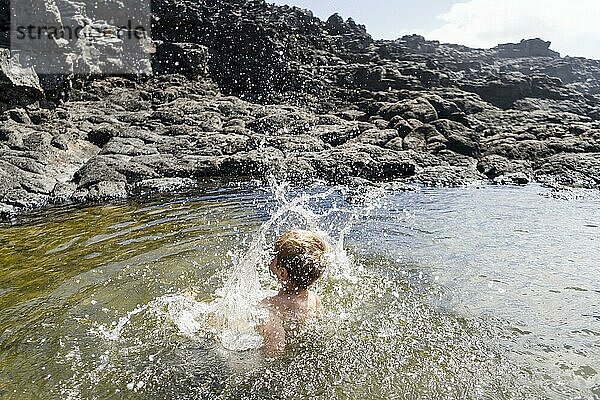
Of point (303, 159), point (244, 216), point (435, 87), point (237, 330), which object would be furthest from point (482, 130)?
point (237, 330)

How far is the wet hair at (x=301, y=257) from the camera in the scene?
408cm

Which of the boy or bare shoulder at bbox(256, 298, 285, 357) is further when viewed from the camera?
bare shoulder at bbox(256, 298, 285, 357)

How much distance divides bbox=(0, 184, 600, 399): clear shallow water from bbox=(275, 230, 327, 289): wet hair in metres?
0.72

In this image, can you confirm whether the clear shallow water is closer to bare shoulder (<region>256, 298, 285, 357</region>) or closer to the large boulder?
bare shoulder (<region>256, 298, 285, 357</region>)

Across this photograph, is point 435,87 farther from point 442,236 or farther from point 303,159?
point 442,236

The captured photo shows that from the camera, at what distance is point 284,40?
3316 centimetres

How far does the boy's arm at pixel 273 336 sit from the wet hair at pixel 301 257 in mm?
381

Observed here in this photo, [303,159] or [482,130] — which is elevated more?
[482,130]

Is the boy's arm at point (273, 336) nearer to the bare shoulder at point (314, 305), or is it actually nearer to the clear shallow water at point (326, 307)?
the clear shallow water at point (326, 307)

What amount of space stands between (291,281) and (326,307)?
3.82ft

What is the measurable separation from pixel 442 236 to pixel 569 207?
453 cm

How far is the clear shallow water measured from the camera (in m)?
3.93

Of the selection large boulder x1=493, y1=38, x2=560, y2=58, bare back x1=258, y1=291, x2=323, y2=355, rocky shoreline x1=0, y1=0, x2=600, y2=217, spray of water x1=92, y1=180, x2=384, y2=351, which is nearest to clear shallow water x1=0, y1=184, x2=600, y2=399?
spray of water x1=92, y1=180, x2=384, y2=351

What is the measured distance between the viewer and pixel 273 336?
4289 mm
